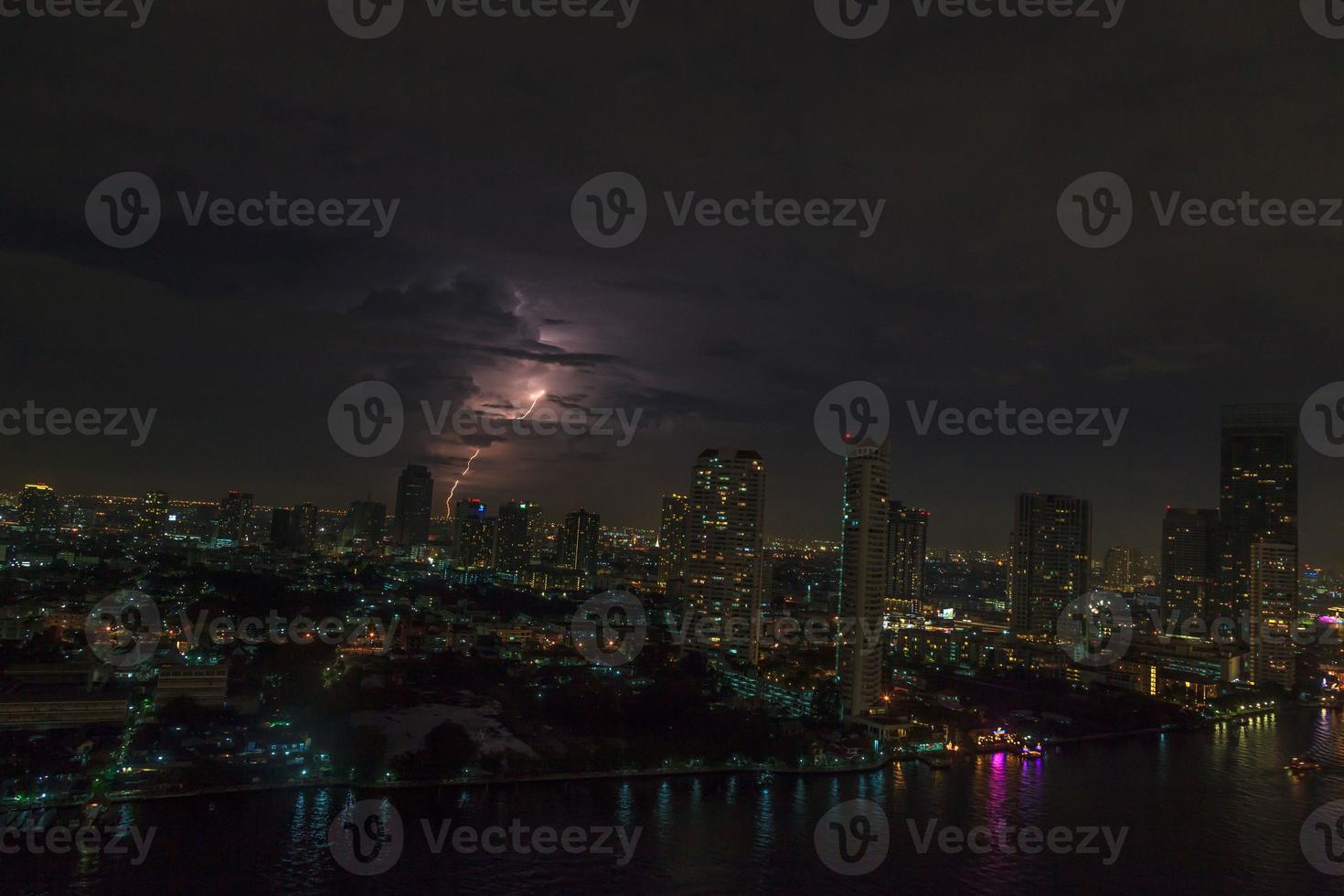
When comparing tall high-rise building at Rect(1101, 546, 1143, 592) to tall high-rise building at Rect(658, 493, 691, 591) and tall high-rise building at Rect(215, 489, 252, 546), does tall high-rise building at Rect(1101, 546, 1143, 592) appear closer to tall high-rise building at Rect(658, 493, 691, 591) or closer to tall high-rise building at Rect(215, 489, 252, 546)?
tall high-rise building at Rect(658, 493, 691, 591)

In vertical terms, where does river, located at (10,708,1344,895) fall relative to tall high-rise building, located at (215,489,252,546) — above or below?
below

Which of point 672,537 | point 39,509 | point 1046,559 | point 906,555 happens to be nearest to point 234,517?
point 39,509

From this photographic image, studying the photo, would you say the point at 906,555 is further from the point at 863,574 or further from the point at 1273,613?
the point at 863,574

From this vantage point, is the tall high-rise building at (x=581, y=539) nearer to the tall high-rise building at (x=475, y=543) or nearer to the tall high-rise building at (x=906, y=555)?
the tall high-rise building at (x=475, y=543)

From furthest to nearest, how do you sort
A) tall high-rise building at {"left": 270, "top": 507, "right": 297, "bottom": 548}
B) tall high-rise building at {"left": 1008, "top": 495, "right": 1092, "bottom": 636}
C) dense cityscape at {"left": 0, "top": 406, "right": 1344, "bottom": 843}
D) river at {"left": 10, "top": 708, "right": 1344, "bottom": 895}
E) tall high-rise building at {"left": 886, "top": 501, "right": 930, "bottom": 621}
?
tall high-rise building at {"left": 270, "top": 507, "right": 297, "bottom": 548}
tall high-rise building at {"left": 886, "top": 501, "right": 930, "bottom": 621}
tall high-rise building at {"left": 1008, "top": 495, "right": 1092, "bottom": 636}
dense cityscape at {"left": 0, "top": 406, "right": 1344, "bottom": 843}
river at {"left": 10, "top": 708, "right": 1344, "bottom": 895}

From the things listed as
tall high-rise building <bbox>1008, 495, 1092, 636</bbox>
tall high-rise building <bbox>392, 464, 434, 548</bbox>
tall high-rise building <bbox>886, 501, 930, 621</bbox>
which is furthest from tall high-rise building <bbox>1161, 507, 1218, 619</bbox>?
tall high-rise building <bbox>392, 464, 434, 548</bbox>

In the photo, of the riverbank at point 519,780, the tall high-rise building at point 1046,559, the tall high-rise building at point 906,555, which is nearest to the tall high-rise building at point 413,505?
the tall high-rise building at point 906,555
